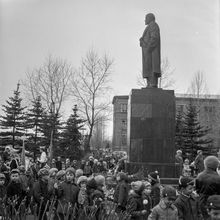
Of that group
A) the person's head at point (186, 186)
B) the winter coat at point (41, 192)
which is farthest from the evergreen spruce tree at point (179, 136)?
the person's head at point (186, 186)

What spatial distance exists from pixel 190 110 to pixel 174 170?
20.4 metres

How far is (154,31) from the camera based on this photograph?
13477 millimetres

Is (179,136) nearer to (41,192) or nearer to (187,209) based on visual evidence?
(41,192)

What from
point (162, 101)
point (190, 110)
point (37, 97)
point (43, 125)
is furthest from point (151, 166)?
point (37, 97)

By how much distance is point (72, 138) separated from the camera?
105 feet

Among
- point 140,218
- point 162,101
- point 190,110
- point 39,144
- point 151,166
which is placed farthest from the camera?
point 39,144

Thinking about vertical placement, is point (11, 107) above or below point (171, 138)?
above

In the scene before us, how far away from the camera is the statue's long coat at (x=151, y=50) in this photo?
13422 mm

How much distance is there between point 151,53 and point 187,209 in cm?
975

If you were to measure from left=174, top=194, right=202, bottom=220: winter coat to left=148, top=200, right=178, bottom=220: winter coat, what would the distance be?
0.30 meters

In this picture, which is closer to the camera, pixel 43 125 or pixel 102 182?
pixel 102 182

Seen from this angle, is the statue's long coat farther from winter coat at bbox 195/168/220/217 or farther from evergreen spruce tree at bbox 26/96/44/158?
evergreen spruce tree at bbox 26/96/44/158

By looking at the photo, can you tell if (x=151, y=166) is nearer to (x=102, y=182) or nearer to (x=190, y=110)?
(x=102, y=182)

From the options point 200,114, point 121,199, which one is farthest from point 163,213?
point 200,114
